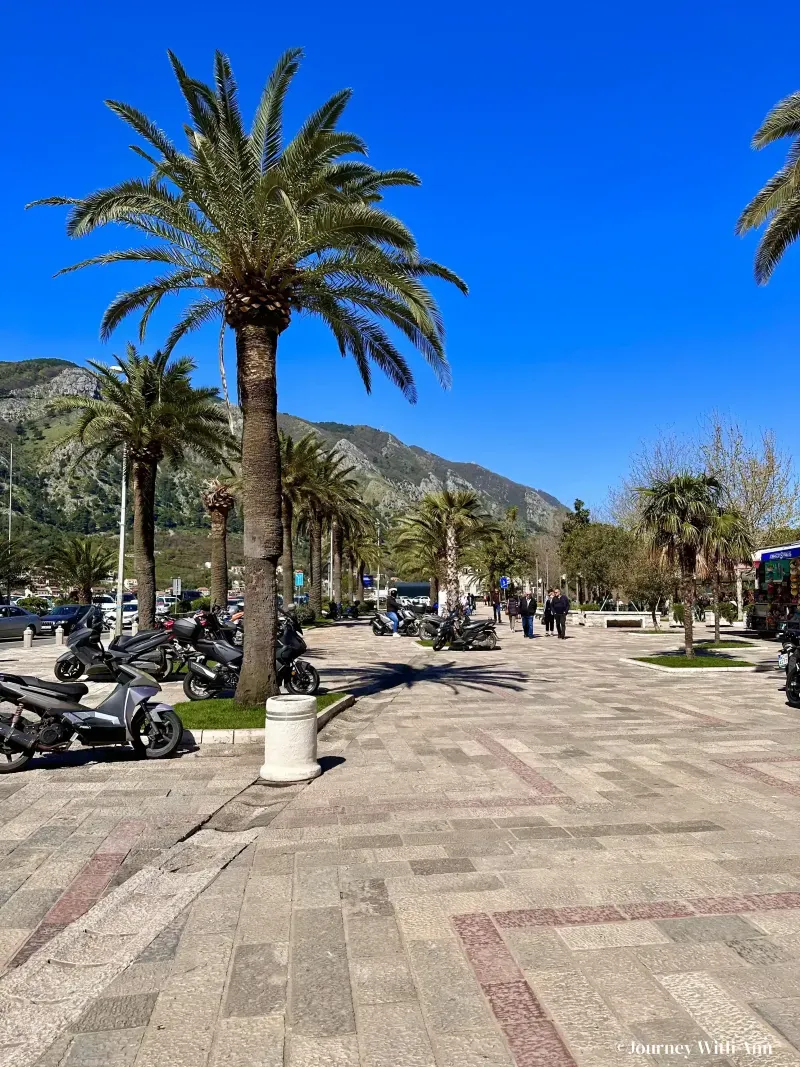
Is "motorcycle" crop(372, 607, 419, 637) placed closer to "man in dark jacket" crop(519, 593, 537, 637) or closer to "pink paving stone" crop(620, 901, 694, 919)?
"man in dark jacket" crop(519, 593, 537, 637)

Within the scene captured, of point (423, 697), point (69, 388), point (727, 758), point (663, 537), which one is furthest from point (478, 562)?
point (69, 388)

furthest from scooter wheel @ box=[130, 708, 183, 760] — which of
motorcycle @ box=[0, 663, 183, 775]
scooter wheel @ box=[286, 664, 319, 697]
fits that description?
scooter wheel @ box=[286, 664, 319, 697]

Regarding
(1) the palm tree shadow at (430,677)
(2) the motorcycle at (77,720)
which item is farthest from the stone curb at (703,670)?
(2) the motorcycle at (77,720)

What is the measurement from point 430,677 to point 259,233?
9040mm

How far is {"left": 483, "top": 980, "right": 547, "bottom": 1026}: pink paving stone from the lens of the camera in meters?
3.03

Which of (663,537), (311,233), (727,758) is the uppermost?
(311,233)

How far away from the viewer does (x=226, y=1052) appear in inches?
110

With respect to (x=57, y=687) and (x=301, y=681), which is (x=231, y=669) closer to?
(x=301, y=681)

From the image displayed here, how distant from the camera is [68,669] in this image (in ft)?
48.7

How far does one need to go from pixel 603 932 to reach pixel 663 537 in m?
14.3

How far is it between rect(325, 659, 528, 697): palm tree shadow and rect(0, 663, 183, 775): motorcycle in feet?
16.9

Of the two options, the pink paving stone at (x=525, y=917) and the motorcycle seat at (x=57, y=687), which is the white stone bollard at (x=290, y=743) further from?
the pink paving stone at (x=525, y=917)

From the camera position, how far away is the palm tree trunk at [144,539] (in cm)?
2059

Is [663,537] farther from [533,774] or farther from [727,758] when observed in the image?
[533,774]
